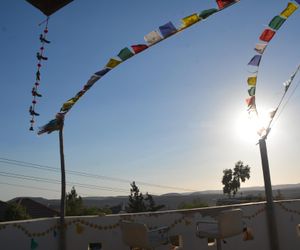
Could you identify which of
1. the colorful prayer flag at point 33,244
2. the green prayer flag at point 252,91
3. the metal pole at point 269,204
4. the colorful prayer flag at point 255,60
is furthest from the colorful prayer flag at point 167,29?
the colorful prayer flag at point 33,244

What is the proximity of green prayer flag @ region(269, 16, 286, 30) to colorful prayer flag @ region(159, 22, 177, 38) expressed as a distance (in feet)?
7.47

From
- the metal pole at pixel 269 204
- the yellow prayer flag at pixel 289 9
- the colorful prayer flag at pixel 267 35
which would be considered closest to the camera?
the yellow prayer flag at pixel 289 9

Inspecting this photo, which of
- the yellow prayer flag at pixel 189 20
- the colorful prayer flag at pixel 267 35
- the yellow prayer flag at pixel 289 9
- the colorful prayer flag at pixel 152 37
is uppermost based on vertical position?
the yellow prayer flag at pixel 289 9

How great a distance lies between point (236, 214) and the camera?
4.88m

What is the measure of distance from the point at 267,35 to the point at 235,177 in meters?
71.8

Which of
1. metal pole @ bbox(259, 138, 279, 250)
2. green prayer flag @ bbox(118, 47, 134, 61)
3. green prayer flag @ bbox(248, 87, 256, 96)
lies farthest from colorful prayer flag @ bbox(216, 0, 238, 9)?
metal pole @ bbox(259, 138, 279, 250)

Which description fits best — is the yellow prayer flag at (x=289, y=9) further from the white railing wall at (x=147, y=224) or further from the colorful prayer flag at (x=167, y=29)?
the white railing wall at (x=147, y=224)

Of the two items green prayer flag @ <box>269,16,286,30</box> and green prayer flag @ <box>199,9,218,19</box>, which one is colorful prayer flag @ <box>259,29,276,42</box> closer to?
green prayer flag @ <box>269,16,286,30</box>

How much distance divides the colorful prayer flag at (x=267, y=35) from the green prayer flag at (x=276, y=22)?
0.10 metres

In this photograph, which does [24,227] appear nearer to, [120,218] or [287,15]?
[120,218]

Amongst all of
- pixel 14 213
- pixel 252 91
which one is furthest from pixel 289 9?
pixel 14 213

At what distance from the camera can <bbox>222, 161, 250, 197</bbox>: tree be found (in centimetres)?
7538

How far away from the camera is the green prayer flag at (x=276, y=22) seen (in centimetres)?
715

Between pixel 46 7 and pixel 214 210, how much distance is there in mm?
4523
